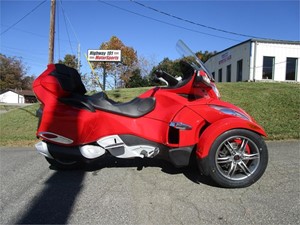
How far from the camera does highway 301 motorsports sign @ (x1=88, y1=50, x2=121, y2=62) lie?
1778 cm

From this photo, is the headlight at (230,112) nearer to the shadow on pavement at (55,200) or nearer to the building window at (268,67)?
the shadow on pavement at (55,200)

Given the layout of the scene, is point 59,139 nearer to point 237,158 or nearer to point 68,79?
point 68,79

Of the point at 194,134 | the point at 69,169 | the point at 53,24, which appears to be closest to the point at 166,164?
the point at 194,134

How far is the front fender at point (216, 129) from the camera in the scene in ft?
12.1

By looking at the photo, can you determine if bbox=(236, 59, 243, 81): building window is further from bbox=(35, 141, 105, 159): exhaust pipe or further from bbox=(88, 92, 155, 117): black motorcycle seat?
bbox=(35, 141, 105, 159): exhaust pipe

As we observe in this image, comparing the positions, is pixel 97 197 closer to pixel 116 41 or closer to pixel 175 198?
pixel 175 198

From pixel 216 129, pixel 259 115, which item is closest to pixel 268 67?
pixel 259 115

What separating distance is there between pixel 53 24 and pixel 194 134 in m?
12.4

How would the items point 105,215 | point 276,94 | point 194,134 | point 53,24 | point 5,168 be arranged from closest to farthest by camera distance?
point 105,215
point 194,134
point 5,168
point 276,94
point 53,24

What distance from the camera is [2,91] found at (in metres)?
82.4

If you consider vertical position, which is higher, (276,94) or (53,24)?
(53,24)

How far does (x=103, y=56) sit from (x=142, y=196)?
1522 cm

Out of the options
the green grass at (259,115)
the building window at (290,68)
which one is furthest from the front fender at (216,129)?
the building window at (290,68)

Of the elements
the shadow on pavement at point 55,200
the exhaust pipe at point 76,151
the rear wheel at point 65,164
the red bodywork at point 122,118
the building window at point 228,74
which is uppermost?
the building window at point 228,74
